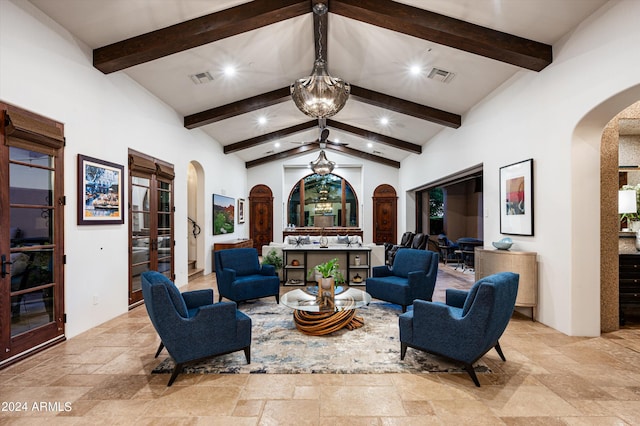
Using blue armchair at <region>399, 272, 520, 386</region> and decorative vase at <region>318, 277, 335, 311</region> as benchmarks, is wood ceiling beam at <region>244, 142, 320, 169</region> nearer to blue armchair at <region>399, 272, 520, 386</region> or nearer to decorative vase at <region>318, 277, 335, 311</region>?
decorative vase at <region>318, 277, 335, 311</region>

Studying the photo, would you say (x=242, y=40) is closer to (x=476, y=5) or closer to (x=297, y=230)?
(x=476, y=5)

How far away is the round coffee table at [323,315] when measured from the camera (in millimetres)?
3787

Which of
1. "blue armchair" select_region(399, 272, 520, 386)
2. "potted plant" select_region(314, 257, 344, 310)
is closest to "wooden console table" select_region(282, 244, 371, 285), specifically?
"potted plant" select_region(314, 257, 344, 310)

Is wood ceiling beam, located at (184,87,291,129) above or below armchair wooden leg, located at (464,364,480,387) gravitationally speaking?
above

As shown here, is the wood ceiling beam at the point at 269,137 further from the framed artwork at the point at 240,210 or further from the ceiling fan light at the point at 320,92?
the ceiling fan light at the point at 320,92

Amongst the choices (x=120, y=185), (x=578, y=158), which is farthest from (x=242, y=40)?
(x=578, y=158)

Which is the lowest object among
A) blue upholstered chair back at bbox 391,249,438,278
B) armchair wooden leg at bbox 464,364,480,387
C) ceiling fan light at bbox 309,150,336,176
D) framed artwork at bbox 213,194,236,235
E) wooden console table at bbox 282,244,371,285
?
armchair wooden leg at bbox 464,364,480,387

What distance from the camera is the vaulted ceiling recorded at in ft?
11.8

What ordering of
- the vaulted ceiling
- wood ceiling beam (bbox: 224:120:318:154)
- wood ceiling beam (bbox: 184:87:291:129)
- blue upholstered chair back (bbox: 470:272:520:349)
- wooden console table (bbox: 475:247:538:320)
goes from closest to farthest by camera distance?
blue upholstered chair back (bbox: 470:272:520:349) < the vaulted ceiling < wooden console table (bbox: 475:247:538:320) < wood ceiling beam (bbox: 184:87:291:129) < wood ceiling beam (bbox: 224:120:318:154)

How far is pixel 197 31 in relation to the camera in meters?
3.94

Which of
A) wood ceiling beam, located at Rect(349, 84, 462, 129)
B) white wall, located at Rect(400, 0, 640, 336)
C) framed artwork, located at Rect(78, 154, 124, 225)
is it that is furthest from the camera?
wood ceiling beam, located at Rect(349, 84, 462, 129)

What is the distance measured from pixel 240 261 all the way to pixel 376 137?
5.87 meters

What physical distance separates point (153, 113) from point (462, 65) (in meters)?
5.09

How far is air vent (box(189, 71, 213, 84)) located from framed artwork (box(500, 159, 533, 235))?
497cm
